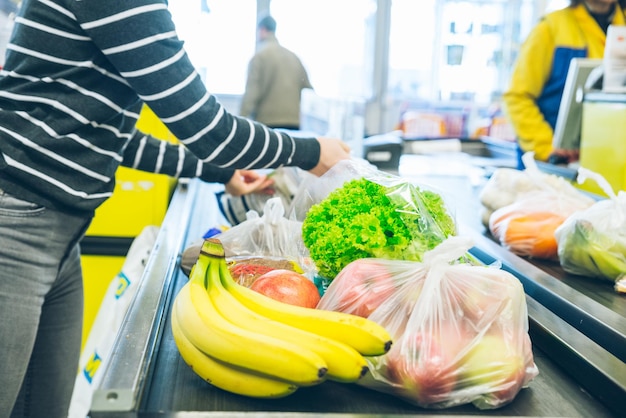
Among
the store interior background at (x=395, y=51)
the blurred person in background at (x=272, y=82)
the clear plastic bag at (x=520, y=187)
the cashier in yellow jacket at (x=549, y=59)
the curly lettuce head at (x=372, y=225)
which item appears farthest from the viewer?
the store interior background at (x=395, y=51)

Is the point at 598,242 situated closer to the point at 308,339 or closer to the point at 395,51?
the point at 308,339

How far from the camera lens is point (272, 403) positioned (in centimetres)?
86

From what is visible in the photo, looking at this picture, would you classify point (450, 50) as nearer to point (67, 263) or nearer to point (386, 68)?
Result: point (386, 68)

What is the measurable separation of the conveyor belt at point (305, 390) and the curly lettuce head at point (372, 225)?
0.75 ft

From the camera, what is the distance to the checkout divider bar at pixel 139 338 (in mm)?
805

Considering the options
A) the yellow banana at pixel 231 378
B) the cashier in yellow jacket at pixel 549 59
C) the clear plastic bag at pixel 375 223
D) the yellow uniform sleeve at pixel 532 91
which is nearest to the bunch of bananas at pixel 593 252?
the clear plastic bag at pixel 375 223

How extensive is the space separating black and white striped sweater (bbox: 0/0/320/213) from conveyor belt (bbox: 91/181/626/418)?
0.36m

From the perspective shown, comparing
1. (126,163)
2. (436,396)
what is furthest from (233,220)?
(436,396)

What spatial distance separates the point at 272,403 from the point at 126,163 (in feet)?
3.58

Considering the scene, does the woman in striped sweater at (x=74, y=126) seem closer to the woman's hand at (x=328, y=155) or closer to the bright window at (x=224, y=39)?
the woman's hand at (x=328, y=155)

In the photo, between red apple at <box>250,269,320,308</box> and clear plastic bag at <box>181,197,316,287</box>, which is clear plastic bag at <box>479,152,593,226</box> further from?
red apple at <box>250,269,320,308</box>

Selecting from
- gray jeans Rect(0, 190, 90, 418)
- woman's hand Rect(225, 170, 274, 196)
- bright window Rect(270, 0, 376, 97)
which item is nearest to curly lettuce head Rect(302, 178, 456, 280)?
gray jeans Rect(0, 190, 90, 418)

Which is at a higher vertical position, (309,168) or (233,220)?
(309,168)

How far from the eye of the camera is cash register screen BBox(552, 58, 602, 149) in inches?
108
